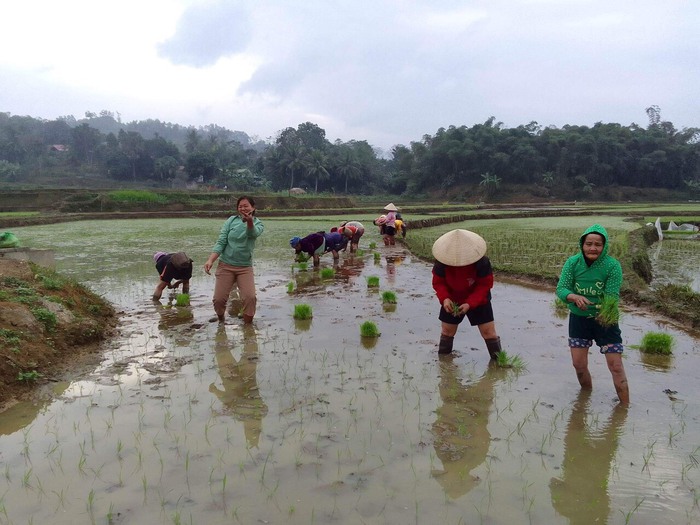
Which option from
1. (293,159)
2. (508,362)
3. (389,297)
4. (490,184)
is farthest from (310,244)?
(293,159)

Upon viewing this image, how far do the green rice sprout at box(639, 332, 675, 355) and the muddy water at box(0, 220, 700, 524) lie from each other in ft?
0.43

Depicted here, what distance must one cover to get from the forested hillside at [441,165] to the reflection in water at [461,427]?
48.5 meters

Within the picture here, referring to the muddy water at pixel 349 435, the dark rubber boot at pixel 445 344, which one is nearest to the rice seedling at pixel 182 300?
the muddy water at pixel 349 435

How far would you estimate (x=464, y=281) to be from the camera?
4.80 m

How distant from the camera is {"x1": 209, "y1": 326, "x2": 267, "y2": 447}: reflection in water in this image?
141 inches

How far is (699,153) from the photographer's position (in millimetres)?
58062

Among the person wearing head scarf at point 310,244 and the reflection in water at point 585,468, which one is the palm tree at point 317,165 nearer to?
the person wearing head scarf at point 310,244

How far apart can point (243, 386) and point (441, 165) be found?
6228cm

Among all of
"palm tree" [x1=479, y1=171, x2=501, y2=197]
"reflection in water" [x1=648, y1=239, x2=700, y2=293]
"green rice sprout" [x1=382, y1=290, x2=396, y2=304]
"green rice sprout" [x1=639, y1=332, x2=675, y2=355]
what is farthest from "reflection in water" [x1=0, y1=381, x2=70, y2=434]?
"palm tree" [x1=479, y1=171, x2=501, y2=197]

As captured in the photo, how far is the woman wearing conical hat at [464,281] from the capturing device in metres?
4.64

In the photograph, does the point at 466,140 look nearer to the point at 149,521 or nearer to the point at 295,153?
the point at 295,153

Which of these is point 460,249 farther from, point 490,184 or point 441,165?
point 441,165

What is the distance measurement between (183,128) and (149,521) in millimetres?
177956

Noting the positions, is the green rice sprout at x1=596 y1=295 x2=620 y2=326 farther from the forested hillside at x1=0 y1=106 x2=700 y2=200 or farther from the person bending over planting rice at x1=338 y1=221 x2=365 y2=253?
the forested hillside at x1=0 y1=106 x2=700 y2=200
